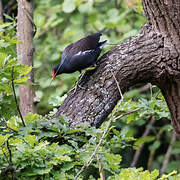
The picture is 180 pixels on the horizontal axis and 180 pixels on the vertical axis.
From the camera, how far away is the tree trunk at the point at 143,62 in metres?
2.22

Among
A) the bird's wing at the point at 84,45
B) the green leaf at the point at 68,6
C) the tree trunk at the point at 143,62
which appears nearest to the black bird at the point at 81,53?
the bird's wing at the point at 84,45

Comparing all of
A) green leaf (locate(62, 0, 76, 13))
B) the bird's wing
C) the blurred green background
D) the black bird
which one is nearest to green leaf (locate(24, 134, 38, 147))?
the black bird

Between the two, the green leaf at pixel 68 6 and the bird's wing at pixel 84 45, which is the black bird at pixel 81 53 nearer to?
the bird's wing at pixel 84 45

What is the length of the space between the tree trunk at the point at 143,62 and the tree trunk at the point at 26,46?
542 mm

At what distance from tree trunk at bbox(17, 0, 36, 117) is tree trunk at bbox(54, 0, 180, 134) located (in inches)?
21.4

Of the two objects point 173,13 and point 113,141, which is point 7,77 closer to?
point 113,141

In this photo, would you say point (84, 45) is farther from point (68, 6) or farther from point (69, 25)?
point (69, 25)

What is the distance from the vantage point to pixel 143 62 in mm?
2281

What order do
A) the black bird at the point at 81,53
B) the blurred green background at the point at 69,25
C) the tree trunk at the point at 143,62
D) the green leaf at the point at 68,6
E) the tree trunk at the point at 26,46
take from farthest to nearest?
1. the blurred green background at the point at 69,25
2. the green leaf at the point at 68,6
3. the tree trunk at the point at 26,46
4. the black bird at the point at 81,53
5. the tree trunk at the point at 143,62

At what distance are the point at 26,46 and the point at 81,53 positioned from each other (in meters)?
0.43

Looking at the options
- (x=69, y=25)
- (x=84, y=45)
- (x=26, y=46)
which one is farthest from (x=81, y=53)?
(x=69, y=25)

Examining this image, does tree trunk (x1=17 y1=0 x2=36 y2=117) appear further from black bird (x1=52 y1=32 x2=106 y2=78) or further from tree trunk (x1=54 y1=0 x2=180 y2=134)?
tree trunk (x1=54 y1=0 x2=180 y2=134)

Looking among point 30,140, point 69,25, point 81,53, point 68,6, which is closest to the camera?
point 30,140

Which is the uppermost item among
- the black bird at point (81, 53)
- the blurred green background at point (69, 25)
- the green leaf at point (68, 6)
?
the green leaf at point (68, 6)
